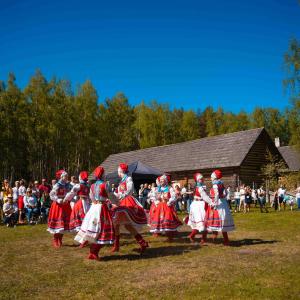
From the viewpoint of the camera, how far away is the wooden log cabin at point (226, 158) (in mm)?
28422

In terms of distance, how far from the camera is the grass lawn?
17.9 ft

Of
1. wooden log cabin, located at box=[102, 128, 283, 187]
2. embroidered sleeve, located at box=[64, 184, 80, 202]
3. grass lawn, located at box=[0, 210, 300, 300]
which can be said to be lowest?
grass lawn, located at box=[0, 210, 300, 300]

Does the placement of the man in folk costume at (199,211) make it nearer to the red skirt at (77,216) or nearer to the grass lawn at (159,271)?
the grass lawn at (159,271)

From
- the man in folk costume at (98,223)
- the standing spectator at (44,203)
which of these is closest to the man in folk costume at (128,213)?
the man in folk costume at (98,223)

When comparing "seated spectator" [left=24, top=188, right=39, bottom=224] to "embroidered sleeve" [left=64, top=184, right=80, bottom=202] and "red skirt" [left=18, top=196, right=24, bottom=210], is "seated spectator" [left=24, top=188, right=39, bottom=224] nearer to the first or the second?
"red skirt" [left=18, top=196, right=24, bottom=210]

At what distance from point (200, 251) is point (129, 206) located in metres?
2.04

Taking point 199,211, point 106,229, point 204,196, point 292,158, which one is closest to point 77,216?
point 106,229

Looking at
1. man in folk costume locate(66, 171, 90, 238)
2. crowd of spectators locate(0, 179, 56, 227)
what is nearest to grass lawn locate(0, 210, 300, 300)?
man in folk costume locate(66, 171, 90, 238)

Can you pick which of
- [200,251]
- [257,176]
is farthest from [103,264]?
[257,176]

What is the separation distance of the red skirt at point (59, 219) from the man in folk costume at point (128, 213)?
6.52 feet

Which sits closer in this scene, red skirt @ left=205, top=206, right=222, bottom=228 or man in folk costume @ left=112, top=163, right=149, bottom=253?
man in folk costume @ left=112, top=163, right=149, bottom=253

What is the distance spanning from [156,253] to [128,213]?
1.22 meters

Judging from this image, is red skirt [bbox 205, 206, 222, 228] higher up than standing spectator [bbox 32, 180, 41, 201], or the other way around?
standing spectator [bbox 32, 180, 41, 201]

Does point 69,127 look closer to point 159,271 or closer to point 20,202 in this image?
point 20,202
